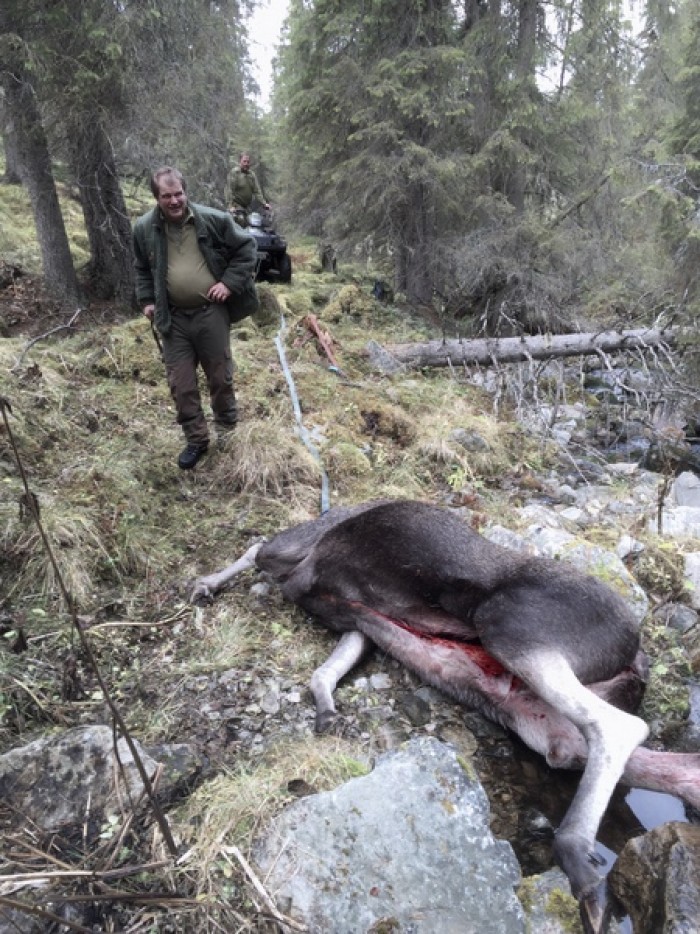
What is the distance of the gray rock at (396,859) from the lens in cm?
199

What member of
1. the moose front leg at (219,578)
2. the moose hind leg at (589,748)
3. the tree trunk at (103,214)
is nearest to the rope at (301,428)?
the moose front leg at (219,578)

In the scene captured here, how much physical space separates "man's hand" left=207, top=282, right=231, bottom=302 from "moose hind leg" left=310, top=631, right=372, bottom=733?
2.70m

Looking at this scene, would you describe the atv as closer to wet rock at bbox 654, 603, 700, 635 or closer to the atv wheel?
the atv wheel

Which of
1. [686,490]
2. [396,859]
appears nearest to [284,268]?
[686,490]

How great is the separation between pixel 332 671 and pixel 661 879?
1628 mm

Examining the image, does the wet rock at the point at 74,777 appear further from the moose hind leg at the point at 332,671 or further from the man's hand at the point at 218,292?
the man's hand at the point at 218,292

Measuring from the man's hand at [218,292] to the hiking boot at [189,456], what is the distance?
1245 millimetres

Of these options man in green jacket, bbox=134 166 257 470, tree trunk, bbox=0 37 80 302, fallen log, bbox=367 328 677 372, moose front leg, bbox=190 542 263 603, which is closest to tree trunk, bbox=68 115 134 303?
tree trunk, bbox=0 37 80 302

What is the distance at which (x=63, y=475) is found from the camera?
13.8ft

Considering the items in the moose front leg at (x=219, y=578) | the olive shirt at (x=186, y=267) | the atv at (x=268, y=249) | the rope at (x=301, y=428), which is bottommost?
the moose front leg at (x=219, y=578)

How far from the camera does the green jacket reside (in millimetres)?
4277

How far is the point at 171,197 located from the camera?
4047 mm

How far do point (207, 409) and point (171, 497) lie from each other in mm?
1533

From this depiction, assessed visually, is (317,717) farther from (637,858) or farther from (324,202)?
(324,202)
